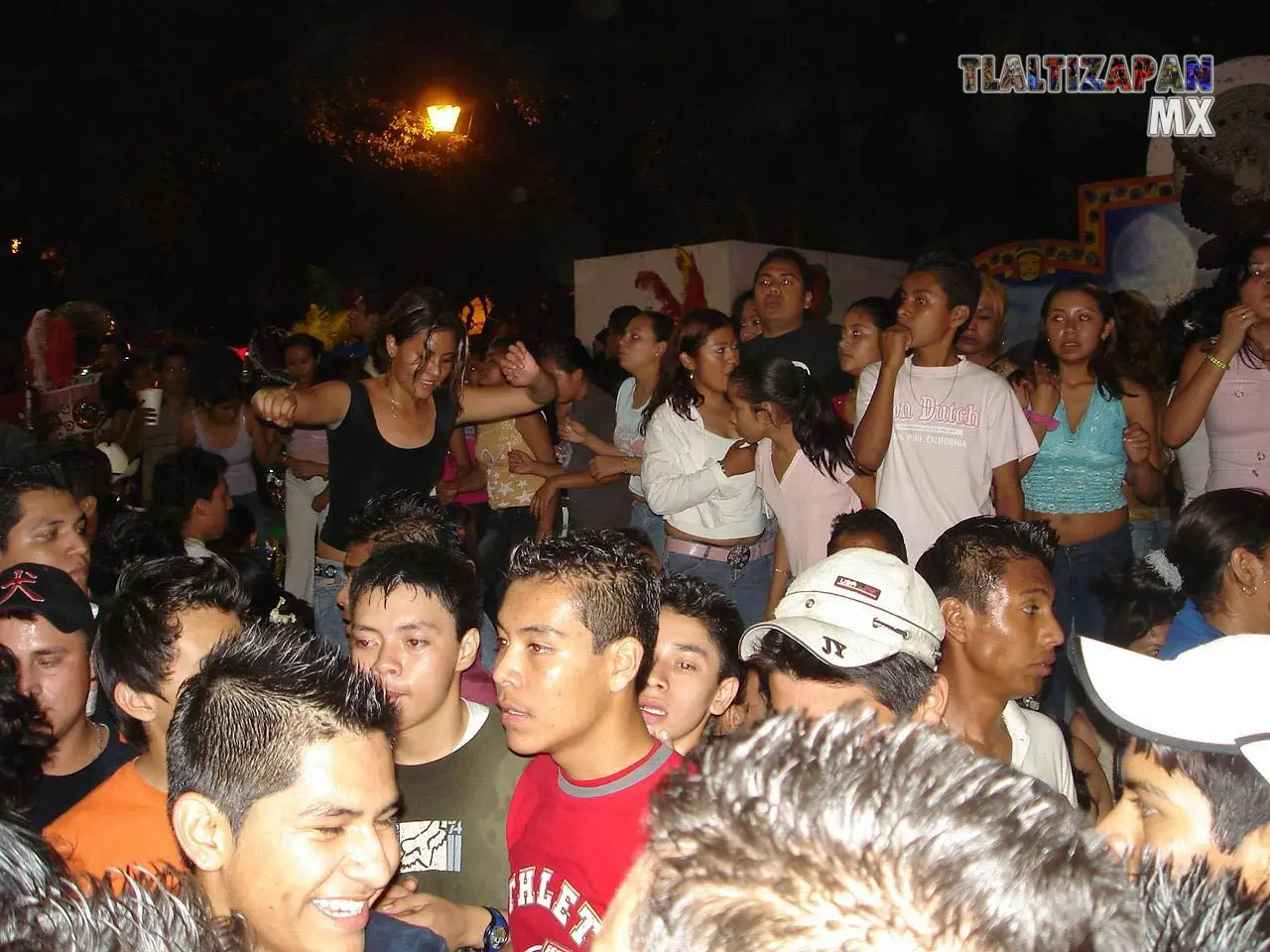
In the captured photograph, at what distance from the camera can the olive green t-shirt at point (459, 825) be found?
308 centimetres

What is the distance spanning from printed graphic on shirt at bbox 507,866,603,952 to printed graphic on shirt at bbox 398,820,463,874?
1.25 feet

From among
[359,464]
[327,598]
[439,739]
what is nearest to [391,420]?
[359,464]

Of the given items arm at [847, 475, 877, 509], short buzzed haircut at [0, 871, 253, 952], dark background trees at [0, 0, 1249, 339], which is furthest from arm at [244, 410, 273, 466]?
dark background trees at [0, 0, 1249, 339]

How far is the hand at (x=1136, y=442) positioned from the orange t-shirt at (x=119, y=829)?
4.21m

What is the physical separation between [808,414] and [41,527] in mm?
3075

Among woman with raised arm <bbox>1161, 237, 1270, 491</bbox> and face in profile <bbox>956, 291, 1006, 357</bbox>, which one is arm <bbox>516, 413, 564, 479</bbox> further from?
woman with raised arm <bbox>1161, 237, 1270, 491</bbox>

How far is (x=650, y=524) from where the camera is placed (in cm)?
628

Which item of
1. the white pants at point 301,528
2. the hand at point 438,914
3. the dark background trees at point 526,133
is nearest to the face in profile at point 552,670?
the hand at point 438,914

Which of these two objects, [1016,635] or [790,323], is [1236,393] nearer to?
[790,323]

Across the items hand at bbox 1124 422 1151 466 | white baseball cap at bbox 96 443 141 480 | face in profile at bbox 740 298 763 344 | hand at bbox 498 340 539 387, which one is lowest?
white baseball cap at bbox 96 443 141 480

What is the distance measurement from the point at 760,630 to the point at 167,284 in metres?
19.5

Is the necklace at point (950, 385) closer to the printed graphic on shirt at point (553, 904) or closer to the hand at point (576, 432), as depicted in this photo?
the hand at point (576, 432)

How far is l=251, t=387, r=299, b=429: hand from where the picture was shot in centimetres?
463

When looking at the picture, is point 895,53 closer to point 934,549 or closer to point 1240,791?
point 934,549
